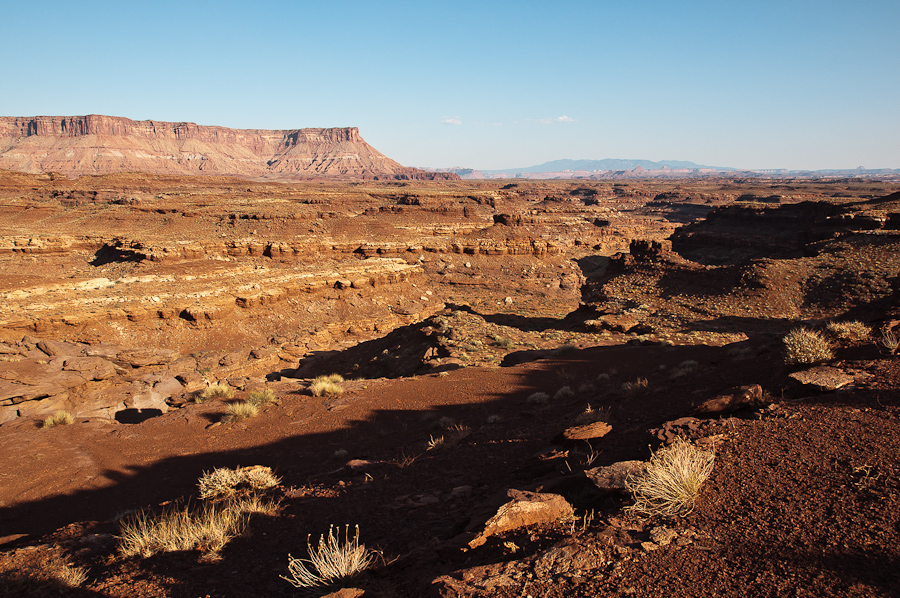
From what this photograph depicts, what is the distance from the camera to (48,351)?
615 inches

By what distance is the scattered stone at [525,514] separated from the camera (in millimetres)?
3498

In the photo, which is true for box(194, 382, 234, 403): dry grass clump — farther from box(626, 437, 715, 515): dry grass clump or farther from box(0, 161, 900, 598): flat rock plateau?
box(626, 437, 715, 515): dry grass clump

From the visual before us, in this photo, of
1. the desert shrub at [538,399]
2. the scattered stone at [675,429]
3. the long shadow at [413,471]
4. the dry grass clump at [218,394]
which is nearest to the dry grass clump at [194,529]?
the long shadow at [413,471]

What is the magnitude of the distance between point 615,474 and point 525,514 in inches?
32.1

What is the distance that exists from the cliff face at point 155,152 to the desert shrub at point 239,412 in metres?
153

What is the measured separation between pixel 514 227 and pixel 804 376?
44.0 meters

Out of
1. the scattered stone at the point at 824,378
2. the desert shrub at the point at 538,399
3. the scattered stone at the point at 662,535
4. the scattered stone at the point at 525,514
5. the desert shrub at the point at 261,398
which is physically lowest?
the desert shrub at the point at 261,398

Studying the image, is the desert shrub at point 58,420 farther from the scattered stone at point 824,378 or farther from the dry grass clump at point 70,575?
the scattered stone at point 824,378

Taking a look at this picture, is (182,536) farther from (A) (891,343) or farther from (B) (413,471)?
(A) (891,343)

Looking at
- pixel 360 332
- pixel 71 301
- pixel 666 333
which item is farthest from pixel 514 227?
Result: pixel 71 301

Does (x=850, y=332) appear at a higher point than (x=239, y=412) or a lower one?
higher

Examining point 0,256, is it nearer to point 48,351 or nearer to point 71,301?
point 71,301

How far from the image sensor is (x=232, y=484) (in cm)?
606

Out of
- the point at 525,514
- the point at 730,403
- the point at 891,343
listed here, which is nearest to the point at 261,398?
the point at 525,514
